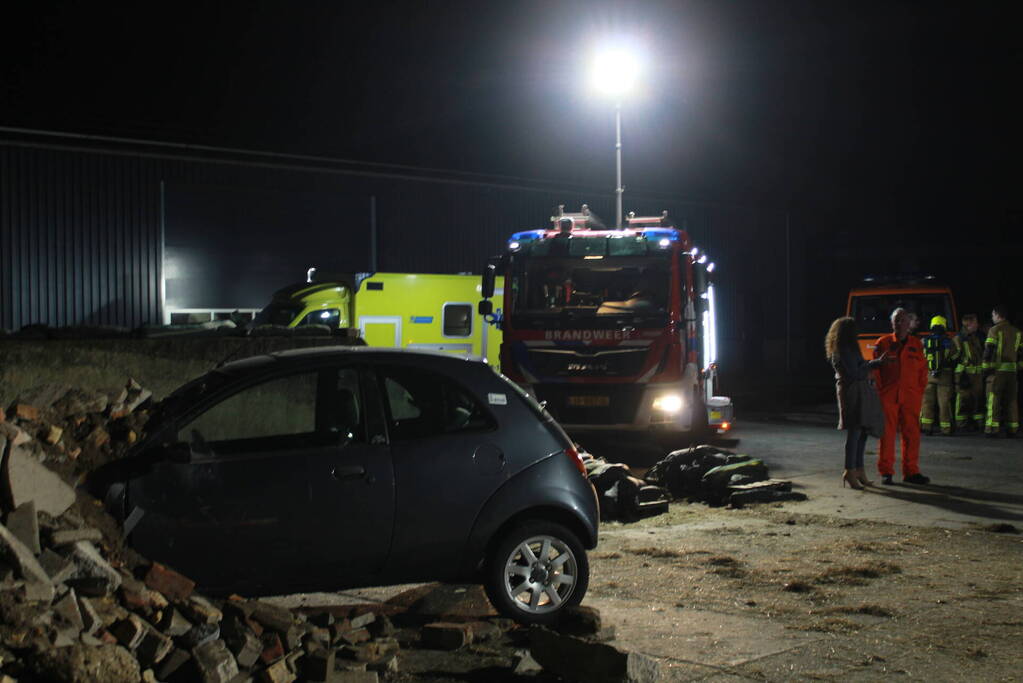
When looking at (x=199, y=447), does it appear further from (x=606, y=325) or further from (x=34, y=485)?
(x=606, y=325)

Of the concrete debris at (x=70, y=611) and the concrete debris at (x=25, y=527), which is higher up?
the concrete debris at (x=25, y=527)

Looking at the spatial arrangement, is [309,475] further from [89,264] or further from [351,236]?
[351,236]

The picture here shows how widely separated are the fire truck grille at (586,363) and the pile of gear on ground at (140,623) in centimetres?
810

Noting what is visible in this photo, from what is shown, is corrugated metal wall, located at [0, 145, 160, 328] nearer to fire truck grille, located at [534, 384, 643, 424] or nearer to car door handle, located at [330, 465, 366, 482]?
fire truck grille, located at [534, 384, 643, 424]

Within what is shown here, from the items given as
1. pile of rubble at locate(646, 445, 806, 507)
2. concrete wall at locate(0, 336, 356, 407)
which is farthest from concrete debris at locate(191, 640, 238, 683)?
pile of rubble at locate(646, 445, 806, 507)

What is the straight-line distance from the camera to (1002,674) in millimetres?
5434

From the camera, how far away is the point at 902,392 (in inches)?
478

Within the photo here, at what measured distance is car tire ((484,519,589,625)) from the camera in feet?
20.6

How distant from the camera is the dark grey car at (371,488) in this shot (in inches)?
227

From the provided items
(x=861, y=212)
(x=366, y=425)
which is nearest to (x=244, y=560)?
(x=366, y=425)

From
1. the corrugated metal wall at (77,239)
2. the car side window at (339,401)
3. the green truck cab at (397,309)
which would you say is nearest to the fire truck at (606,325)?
the green truck cab at (397,309)

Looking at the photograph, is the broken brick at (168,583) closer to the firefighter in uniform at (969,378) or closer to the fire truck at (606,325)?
the fire truck at (606,325)

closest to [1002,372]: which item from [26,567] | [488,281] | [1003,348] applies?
[1003,348]

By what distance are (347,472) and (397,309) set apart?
43.0 feet
